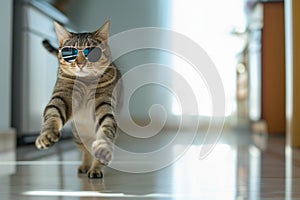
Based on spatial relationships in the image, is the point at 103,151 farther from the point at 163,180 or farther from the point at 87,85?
the point at 163,180

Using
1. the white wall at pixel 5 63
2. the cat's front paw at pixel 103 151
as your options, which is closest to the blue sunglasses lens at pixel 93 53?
the cat's front paw at pixel 103 151

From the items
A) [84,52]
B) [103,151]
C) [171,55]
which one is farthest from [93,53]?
[171,55]

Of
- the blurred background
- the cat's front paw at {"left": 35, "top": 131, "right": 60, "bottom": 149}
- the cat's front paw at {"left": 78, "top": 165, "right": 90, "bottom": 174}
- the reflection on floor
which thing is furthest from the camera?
the blurred background

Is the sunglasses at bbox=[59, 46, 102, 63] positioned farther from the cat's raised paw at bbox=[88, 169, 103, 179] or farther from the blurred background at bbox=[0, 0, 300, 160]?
the cat's raised paw at bbox=[88, 169, 103, 179]

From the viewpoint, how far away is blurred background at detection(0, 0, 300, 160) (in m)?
2.04

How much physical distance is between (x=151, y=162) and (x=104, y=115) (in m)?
0.67

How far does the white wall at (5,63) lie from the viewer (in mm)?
2043

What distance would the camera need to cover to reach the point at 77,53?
37.7 inches

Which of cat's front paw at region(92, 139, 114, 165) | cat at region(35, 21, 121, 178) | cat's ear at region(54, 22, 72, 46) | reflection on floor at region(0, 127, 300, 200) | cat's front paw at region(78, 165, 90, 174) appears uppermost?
cat's ear at region(54, 22, 72, 46)

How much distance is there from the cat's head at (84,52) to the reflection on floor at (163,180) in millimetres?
263

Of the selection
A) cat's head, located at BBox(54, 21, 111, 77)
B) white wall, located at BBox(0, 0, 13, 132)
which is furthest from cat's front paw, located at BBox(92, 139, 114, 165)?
white wall, located at BBox(0, 0, 13, 132)

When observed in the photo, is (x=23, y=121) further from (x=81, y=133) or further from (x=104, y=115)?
(x=104, y=115)

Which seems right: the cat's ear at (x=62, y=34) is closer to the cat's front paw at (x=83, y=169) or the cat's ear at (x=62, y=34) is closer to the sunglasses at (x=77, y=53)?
the sunglasses at (x=77, y=53)

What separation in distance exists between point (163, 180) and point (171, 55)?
1988mm
